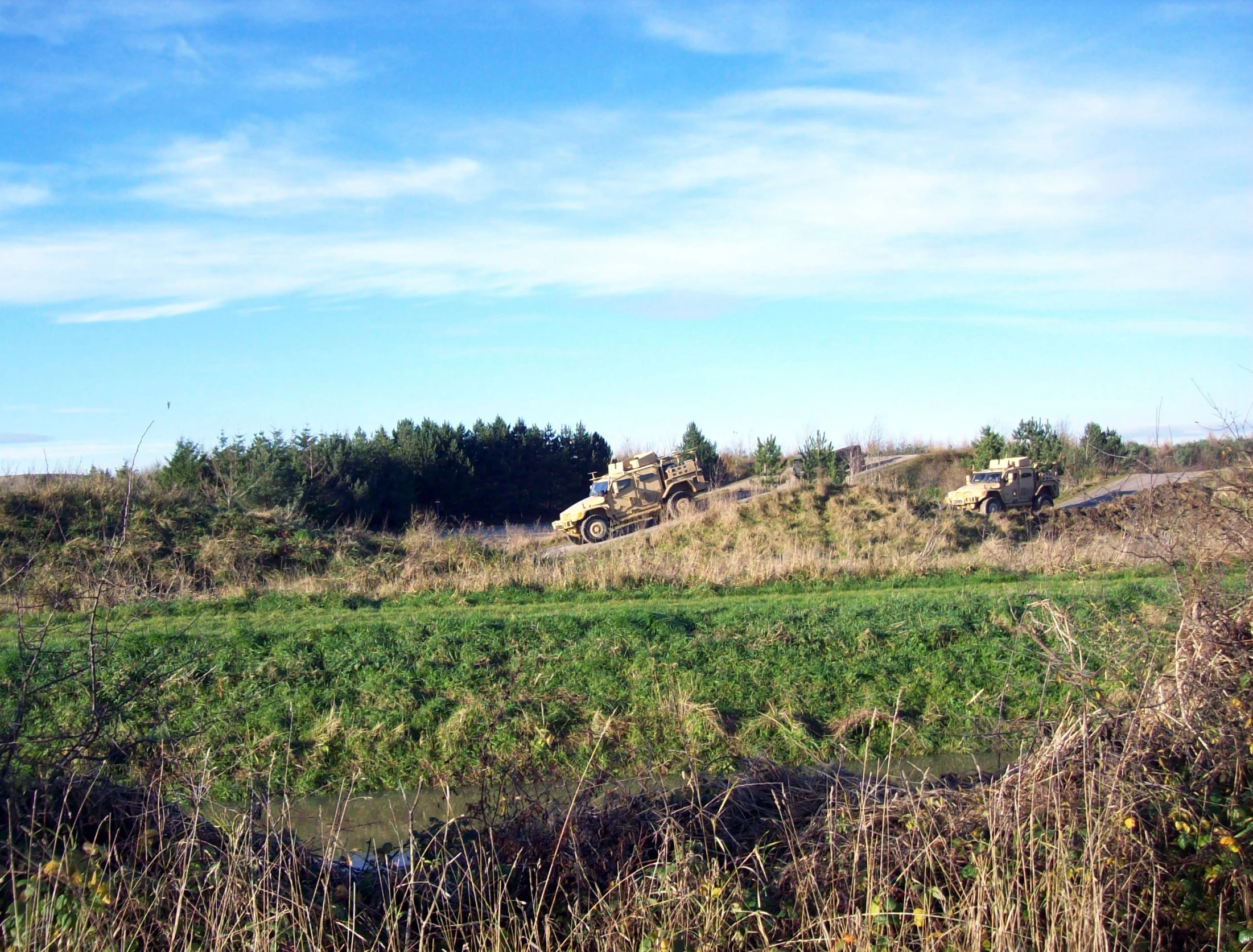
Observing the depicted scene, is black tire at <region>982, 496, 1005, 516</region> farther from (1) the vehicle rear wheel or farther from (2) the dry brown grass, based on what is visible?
(1) the vehicle rear wheel

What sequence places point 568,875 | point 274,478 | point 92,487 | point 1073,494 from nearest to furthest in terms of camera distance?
point 568,875 → point 92,487 → point 274,478 → point 1073,494

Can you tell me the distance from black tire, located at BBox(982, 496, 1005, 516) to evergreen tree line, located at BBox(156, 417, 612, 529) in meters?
18.6

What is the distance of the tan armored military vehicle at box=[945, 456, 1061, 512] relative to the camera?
31531 mm

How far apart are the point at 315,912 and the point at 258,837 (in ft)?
2.96

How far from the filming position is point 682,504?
2992 cm

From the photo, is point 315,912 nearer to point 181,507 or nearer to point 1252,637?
point 1252,637

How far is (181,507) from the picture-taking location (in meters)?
23.8

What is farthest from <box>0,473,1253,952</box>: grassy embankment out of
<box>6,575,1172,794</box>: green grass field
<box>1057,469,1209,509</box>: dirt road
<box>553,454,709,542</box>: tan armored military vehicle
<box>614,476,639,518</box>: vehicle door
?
<box>614,476,639,518</box>: vehicle door

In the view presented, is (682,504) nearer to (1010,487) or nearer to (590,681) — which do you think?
(1010,487)

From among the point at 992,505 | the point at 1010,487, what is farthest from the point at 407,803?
the point at 1010,487

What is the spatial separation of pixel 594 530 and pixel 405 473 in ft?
43.9

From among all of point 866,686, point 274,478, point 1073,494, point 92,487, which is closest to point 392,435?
point 274,478

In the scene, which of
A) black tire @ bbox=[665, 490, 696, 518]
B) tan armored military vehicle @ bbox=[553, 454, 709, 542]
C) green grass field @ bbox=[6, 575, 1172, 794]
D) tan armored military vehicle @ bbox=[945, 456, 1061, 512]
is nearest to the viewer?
green grass field @ bbox=[6, 575, 1172, 794]

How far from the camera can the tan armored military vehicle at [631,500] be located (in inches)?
1162
